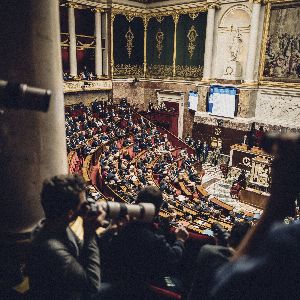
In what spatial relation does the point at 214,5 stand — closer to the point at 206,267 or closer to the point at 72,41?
the point at 72,41

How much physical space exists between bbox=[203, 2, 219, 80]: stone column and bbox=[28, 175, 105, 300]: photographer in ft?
51.9

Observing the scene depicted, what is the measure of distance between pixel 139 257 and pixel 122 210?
0.34 metres

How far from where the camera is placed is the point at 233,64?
15.9 m

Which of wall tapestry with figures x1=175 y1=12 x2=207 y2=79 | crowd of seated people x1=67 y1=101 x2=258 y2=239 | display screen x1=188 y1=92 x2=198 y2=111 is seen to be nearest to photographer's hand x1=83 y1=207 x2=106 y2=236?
crowd of seated people x1=67 y1=101 x2=258 y2=239

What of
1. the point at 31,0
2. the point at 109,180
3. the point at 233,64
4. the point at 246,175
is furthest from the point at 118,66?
the point at 31,0

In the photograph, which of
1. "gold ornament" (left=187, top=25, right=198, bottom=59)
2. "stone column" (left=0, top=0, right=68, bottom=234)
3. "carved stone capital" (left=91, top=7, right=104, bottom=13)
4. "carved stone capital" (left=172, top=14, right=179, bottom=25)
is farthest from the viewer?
"carved stone capital" (left=172, top=14, right=179, bottom=25)

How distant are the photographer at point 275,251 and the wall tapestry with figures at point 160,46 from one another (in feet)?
59.5

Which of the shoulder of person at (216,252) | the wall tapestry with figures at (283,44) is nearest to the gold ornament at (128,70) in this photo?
the wall tapestry with figures at (283,44)

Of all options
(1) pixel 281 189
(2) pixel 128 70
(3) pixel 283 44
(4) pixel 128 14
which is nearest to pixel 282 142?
(1) pixel 281 189

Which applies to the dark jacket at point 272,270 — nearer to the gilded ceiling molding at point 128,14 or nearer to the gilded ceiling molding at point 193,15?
the gilded ceiling molding at point 193,15

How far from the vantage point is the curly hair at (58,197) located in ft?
5.87

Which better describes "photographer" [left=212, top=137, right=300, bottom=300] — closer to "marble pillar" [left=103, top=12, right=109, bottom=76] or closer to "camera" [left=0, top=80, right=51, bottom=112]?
"camera" [left=0, top=80, right=51, bottom=112]

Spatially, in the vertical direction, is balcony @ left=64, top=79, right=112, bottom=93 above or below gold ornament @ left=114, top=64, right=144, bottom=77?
below

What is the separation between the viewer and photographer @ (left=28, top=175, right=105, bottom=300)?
5.58 feet
